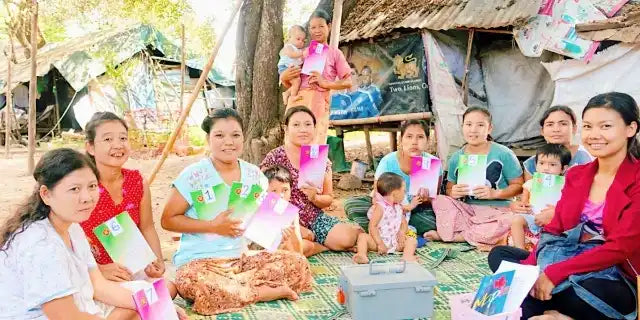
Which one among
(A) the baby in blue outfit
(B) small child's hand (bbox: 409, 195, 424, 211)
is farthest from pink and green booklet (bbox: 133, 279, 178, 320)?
(A) the baby in blue outfit

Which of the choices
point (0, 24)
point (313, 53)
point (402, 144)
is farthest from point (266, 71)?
point (0, 24)

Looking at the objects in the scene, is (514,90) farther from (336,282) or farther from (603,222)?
(603,222)

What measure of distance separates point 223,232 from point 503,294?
62.2 inches

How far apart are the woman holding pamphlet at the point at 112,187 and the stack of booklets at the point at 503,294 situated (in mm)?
1597

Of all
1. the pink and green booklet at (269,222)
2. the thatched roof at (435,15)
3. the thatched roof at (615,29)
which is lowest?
the pink and green booklet at (269,222)

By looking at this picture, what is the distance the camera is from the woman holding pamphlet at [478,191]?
178 inches

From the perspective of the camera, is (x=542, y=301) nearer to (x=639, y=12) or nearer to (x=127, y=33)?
(x=639, y=12)

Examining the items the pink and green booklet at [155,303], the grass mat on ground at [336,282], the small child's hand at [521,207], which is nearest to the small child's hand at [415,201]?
the grass mat on ground at [336,282]

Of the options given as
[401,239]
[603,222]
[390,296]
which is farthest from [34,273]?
[401,239]

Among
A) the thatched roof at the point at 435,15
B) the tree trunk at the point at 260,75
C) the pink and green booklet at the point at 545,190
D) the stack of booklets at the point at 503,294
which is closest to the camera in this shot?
the stack of booklets at the point at 503,294

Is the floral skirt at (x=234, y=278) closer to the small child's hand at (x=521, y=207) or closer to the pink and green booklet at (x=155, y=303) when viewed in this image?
the pink and green booklet at (x=155, y=303)

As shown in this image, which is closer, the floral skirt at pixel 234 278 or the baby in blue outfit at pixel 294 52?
the floral skirt at pixel 234 278

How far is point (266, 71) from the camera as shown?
6.18 metres

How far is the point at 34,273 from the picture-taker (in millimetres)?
2025
